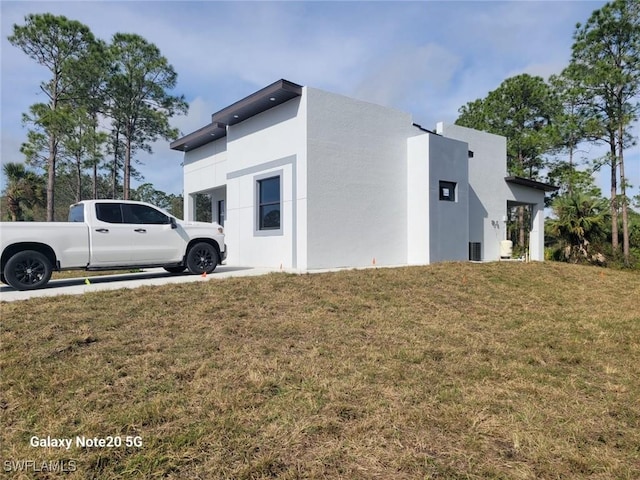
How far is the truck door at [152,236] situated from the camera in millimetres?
8500

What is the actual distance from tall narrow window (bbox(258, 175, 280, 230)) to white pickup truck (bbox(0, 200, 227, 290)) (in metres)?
2.47

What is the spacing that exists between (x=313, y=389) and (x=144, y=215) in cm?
693

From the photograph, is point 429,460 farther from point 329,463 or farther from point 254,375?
point 254,375

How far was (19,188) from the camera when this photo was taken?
2330 centimetres

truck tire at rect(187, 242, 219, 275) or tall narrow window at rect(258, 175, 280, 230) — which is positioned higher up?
tall narrow window at rect(258, 175, 280, 230)

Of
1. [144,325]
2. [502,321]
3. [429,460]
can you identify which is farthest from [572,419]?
[144,325]

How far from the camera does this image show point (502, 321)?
20.0ft

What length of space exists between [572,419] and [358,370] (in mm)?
1815

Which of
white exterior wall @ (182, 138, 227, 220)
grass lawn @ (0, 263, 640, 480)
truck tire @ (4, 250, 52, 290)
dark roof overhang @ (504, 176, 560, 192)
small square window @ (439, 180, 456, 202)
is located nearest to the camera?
grass lawn @ (0, 263, 640, 480)

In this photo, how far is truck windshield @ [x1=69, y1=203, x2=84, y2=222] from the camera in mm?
8195

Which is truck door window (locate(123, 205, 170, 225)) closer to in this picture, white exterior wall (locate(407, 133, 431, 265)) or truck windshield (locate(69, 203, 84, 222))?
truck windshield (locate(69, 203, 84, 222))

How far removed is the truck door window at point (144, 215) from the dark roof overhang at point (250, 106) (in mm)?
4621


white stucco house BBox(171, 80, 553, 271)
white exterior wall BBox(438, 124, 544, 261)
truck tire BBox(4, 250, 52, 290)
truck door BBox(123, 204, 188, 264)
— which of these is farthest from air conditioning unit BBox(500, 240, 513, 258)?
truck tire BBox(4, 250, 52, 290)

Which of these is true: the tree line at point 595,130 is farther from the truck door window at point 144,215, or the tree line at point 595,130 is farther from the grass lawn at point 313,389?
the truck door window at point 144,215
